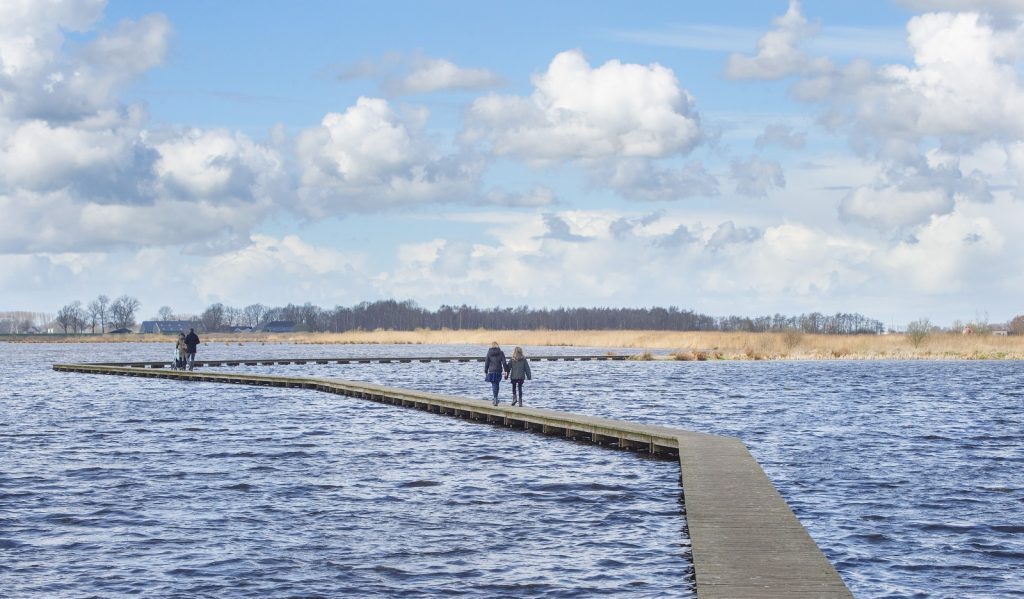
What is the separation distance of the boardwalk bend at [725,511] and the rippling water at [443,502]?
0.66 m

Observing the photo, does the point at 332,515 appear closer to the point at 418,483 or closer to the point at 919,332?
the point at 418,483

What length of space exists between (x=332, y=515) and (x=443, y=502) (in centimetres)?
225

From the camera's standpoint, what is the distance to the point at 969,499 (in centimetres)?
2211

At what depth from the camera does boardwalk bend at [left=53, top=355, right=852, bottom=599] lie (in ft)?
42.8

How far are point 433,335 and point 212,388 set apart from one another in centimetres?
11537

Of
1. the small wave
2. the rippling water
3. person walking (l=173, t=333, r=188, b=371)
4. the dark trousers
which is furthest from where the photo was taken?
person walking (l=173, t=333, r=188, b=371)

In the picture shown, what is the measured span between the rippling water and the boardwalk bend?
660mm

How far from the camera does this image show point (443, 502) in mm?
20828

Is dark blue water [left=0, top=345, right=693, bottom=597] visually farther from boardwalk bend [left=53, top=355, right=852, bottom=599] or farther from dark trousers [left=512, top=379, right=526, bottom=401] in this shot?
dark trousers [left=512, top=379, right=526, bottom=401]

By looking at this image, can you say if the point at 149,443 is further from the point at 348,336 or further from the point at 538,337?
the point at 348,336

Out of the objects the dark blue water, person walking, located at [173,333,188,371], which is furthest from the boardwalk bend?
person walking, located at [173,333,188,371]

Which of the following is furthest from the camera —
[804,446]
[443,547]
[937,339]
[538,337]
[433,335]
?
[433,335]

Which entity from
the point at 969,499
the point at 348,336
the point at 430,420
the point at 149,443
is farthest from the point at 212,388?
the point at 348,336

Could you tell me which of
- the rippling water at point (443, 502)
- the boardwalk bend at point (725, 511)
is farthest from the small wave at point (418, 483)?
the boardwalk bend at point (725, 511)
